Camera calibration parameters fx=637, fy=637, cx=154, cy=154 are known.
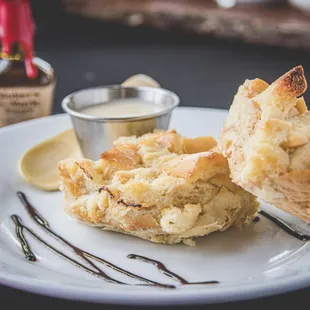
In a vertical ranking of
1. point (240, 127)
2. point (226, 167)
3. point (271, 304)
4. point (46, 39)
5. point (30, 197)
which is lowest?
point (46, 39)

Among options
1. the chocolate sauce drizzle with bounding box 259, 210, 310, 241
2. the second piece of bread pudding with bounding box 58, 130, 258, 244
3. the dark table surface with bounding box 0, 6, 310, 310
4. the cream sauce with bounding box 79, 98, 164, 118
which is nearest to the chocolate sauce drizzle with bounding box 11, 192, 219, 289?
the second piece of bread pudding with bounding box 58, 130, 258, 244

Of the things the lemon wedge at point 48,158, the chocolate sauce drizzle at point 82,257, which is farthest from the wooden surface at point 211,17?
the chocolate sauce drizzle at point 82,257

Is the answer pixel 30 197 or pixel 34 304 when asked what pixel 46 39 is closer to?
pixel 30 197

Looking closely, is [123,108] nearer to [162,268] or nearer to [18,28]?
[18,28]

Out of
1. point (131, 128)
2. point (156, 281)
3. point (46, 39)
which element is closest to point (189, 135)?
point (131, 128)

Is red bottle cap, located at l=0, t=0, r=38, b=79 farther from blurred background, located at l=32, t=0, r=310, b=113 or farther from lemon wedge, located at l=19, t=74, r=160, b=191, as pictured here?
blurred background, located at l=32, t=0, r=310, b=113

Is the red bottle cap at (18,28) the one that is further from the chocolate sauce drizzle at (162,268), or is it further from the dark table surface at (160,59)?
the chocolate sauce drizzle at (162,268)
